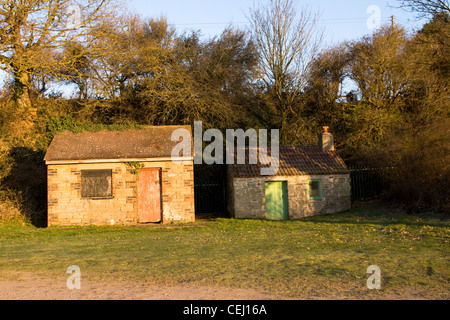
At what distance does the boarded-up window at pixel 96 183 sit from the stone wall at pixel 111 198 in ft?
0.52

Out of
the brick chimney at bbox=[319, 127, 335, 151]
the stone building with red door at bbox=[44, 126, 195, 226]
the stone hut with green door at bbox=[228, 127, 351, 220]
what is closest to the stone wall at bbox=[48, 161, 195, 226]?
the stone building with red door at bbox=[44, 126, 195, 226]

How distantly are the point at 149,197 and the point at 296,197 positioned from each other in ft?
22.4

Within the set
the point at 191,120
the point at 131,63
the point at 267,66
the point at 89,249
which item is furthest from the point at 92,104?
the point at 89,249

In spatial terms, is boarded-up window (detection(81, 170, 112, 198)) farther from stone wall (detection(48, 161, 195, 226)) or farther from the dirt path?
the dirt path

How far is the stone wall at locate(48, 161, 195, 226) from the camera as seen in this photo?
1678 cm

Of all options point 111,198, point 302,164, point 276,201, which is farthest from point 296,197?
point 111,198

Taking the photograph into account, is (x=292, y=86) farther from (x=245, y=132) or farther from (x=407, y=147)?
(x=407, y=147)

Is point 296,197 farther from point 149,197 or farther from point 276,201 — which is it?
point 149,197

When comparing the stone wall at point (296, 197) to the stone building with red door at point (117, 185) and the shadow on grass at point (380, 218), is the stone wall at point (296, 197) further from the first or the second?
the stone building with red door at point (117, 185)

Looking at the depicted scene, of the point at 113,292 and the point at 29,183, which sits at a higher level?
the point at 29,183

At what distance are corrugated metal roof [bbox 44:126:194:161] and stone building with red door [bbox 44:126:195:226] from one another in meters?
0.04

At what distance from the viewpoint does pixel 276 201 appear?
63.8 ft

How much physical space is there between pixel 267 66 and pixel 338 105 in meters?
5.31

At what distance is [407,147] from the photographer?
1806 cm
